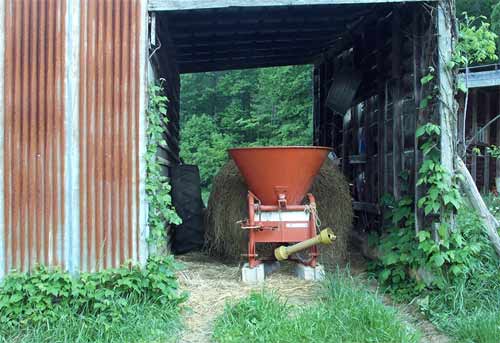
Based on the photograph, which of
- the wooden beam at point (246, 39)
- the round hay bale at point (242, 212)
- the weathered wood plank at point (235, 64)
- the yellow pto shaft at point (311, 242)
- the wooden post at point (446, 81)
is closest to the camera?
the wooden post at point (446, 81)

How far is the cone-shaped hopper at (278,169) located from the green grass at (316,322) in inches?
51.5

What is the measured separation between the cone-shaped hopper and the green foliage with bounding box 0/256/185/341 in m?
1.49

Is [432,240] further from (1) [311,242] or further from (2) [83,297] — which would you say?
(2) [83,297]

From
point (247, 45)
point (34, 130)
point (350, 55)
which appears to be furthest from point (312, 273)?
point (247, 45)

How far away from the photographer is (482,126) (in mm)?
11617

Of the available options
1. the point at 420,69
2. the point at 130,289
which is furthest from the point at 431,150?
the point at 130,289

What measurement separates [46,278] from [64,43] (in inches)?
80.1

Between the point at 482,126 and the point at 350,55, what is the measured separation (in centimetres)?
583

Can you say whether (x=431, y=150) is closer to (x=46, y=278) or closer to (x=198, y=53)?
(x=46, y=278)

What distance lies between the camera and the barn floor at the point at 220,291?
4066 millimetres

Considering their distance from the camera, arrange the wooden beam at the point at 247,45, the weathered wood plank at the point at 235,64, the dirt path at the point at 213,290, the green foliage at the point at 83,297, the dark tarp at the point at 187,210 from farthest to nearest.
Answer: the weathered wood plank at the point at 235,64
the wooden beam at the point at 247,45
the dark tarp at the point at 187,210
the dirt path at the point at 213,290
the green foliage at the point at 83,297

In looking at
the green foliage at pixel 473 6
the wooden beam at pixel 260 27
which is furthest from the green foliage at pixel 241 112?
the wooden beam at pixel 260 27

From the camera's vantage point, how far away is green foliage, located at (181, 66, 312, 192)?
17781mm

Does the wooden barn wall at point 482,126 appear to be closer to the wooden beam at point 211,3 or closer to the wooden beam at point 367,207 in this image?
the wooden beam at point 367,207
